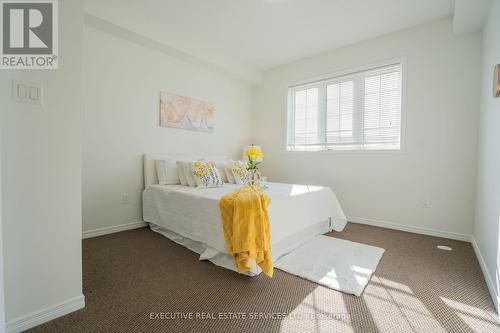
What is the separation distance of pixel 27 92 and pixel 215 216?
4.92 ft

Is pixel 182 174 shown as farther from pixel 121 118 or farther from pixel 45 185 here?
pixel 45 185

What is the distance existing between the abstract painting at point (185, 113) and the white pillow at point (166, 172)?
0.61m

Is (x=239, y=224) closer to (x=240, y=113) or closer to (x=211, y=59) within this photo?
(x=211, y=59)

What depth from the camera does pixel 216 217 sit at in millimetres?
2180

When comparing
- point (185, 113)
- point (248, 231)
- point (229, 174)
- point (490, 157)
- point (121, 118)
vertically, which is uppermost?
point (185, 113)

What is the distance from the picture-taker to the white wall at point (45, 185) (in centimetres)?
128

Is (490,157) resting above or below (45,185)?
above

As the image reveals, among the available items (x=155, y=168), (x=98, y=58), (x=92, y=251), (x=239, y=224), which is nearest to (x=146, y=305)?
(x=239, y=224)

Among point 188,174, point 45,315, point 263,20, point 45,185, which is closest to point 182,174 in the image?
point 188,174

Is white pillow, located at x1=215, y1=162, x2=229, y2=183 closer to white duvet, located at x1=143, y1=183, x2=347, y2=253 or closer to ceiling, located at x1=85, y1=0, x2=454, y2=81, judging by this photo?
white duvet, located at x1=143, y1=183, x2=347, y2=253

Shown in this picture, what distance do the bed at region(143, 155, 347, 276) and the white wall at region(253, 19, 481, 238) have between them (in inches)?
32.7

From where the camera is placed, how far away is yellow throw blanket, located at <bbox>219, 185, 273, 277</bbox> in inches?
73.7

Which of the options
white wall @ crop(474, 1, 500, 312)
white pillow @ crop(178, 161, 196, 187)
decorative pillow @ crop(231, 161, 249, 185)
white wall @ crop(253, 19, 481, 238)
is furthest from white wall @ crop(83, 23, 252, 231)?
white wall @ crop(474, 1, 500, 312)

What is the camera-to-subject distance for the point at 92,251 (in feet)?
8.14
